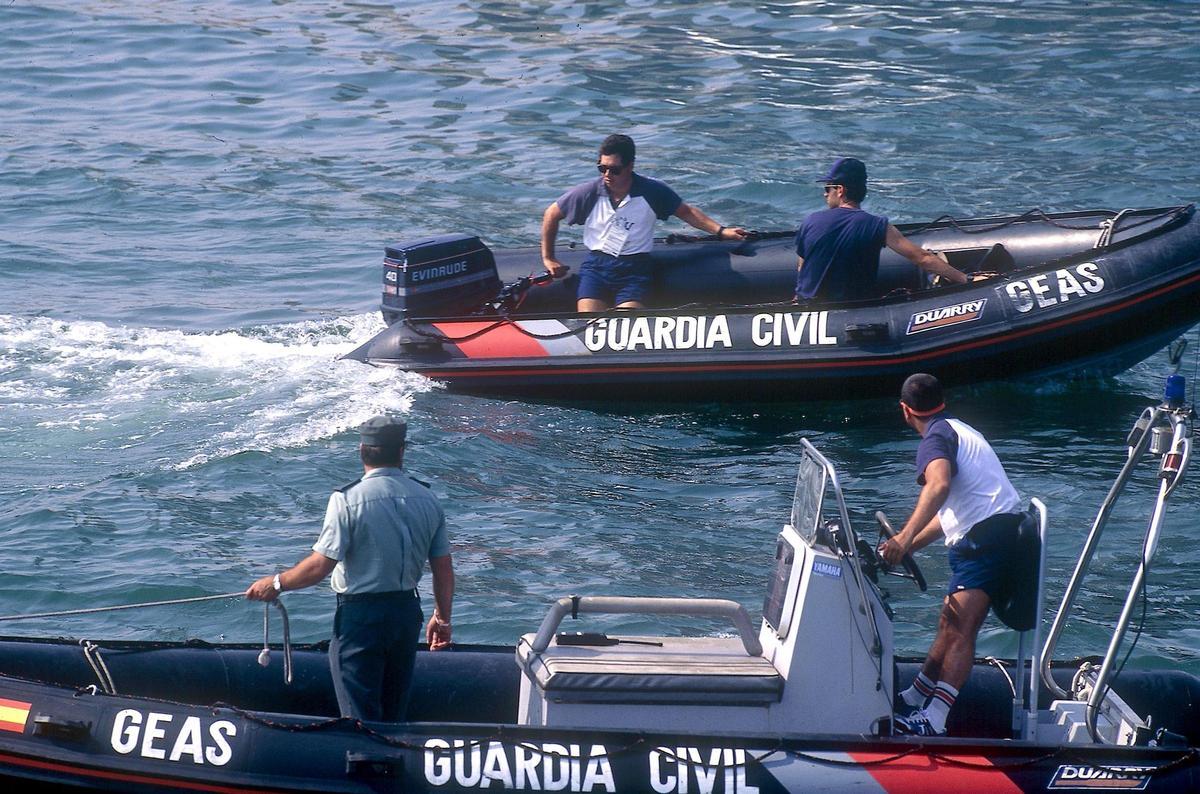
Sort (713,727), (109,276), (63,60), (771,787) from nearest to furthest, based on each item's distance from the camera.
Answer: (771,787)
(713,727)
(109,276)
(63,60)

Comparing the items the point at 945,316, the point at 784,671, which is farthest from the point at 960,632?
the point at 945,316

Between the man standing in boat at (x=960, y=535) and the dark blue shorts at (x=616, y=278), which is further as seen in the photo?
the dark blue shorts at (x=616, y=278)

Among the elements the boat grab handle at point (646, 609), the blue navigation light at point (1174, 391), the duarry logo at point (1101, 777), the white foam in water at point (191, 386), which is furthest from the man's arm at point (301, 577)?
the white foam in water at point (191, 386)

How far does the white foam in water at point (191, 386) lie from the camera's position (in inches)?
376

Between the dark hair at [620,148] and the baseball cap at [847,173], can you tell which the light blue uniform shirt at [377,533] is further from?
the dark hair at [620,148]

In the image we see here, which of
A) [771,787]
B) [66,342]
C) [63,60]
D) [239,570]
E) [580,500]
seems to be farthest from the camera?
[63,60]

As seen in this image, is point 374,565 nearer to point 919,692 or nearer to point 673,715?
point 673,715

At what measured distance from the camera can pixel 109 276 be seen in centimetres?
1348

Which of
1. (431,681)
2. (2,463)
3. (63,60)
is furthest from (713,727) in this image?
(63,60)

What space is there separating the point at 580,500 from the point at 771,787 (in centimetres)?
392

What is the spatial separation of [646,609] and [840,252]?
4681 millimetres

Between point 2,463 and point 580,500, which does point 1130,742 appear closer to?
point 580,500

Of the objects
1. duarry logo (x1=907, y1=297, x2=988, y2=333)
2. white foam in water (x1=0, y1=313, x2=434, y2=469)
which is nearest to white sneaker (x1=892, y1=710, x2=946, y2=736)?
duarry logo (x1=907, y1=297, x2=988, y2=333)

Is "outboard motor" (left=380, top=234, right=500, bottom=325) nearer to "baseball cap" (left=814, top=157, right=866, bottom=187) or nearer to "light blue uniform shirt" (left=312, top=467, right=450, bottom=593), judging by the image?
"baseball cap" (left=814, top=157, right=866, bottom=187)
